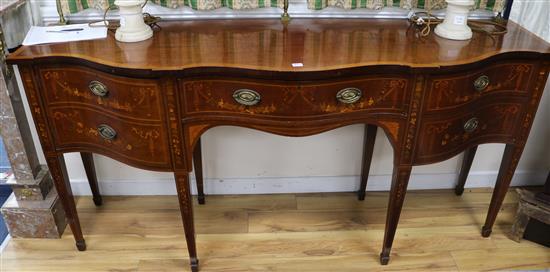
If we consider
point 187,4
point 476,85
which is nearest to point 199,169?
point 187,4

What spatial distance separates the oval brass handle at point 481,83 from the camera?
1.40m

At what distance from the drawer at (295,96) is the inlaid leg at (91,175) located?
2.60 ft

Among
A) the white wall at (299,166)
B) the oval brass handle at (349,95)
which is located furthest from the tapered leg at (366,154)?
the oval brass handle at (349,95)

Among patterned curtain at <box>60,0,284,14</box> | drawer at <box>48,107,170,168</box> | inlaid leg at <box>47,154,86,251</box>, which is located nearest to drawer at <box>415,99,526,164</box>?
patterned curtain at <box>60,0,284,14</box>

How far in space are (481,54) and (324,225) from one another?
37.7 inches

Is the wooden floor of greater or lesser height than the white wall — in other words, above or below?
below

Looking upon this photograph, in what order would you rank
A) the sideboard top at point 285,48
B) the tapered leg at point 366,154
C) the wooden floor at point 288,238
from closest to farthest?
the sideboard top at point 285,48 → the wooden floor at point 288,238 → the tapered leg at point 366,154

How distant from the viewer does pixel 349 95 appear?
4.45 feet

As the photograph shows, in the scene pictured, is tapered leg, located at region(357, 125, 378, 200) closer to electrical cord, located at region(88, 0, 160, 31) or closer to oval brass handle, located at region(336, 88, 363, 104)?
oval brass handle, located at region(336, 88, 363, 104)

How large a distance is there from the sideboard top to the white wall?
0.51 metres

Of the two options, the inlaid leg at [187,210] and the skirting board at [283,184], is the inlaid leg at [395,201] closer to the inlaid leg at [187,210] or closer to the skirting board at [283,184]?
the skirting board at [283,184]

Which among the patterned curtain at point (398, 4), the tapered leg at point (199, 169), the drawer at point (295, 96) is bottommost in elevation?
the tapered leg at point (199, 169)

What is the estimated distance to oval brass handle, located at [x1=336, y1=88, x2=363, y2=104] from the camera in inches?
53.1

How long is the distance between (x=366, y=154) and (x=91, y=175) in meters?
1.19
